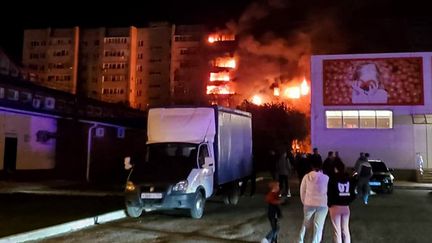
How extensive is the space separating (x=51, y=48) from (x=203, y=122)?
10016cm

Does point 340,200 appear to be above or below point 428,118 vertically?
below

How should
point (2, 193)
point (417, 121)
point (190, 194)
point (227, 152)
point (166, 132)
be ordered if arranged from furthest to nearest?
point (417, 121), point (2, 193), point (227, 152), point (166, 132), point (190, 194)

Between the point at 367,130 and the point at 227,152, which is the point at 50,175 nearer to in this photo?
the point at 227,152

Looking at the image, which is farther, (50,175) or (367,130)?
(367,130)

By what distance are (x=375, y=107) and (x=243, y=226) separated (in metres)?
24.8

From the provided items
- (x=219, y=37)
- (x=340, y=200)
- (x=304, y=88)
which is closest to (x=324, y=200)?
(x=340, y=200)

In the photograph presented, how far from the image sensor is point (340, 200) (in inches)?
342

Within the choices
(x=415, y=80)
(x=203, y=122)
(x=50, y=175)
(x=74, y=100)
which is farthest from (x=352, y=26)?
(x=203, y=122)

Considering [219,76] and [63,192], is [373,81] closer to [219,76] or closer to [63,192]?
[63,192]

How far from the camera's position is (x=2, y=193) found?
19625mm

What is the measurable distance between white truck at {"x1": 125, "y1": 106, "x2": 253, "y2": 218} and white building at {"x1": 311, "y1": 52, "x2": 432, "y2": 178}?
1754cm

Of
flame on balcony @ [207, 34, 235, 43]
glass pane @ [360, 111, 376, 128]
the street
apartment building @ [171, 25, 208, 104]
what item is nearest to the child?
the street

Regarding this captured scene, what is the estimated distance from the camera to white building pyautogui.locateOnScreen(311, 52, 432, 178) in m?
34.3

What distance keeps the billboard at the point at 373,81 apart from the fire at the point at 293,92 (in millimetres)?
19711
